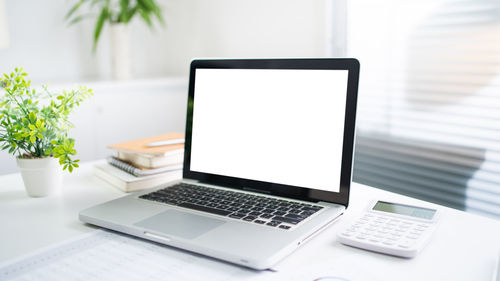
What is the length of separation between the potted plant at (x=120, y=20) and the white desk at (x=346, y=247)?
141 centimetres

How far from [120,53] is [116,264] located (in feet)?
6.28

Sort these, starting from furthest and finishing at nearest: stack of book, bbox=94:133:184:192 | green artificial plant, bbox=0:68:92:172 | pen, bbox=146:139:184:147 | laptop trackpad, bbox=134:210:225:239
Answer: pen, bbox=146:139:184:147
stack of book, bbox=94:133:184:192
green artificial plant, bbox=0:68:92:172
laptop trackpad, bbox=134:210:225:239

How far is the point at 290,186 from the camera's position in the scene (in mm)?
933

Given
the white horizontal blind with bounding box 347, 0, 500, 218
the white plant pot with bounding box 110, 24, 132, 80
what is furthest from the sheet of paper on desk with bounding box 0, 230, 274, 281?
the white plant pot with bounding box 110, 24, 132, 80

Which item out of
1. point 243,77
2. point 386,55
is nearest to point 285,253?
point 243,77

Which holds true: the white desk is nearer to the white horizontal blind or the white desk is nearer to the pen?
the pen

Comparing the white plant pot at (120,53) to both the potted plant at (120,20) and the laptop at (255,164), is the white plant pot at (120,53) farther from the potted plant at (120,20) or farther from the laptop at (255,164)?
the laptop at (255,164)

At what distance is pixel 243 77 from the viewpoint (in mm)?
1018

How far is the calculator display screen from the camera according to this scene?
84 centimetres

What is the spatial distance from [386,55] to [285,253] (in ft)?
4.62

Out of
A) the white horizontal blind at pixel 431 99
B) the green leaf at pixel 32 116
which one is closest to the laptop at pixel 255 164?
the green leaf at pixel 32 116

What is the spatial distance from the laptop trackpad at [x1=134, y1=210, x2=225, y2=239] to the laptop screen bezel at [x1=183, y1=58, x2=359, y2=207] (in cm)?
16

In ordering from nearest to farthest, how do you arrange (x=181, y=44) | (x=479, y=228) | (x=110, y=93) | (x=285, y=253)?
(x=285, y=253), (x=479, y=228), (x=110, y=93), (x=181, y=44)

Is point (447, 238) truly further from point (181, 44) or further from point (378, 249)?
point (181, 44)
